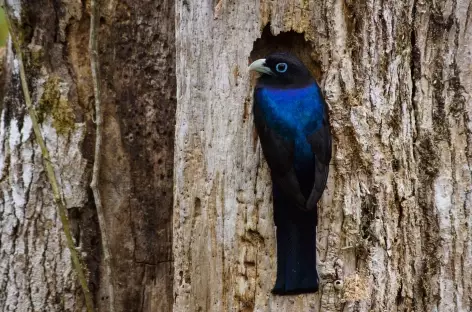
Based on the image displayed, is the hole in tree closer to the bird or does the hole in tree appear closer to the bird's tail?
the bird

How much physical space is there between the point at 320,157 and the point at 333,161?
85mm

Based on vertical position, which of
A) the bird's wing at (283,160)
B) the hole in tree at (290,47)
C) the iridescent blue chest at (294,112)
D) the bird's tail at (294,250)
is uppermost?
the hole in tree at (290,47)

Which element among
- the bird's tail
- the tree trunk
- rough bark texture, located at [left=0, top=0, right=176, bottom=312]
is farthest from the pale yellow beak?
rough bark texture, located at [left=0, top=0, right=176, bottom=312]

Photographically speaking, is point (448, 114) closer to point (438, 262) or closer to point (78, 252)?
point (438, 262)

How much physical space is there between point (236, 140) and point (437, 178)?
2.72 feet

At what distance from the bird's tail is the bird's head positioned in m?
0.41

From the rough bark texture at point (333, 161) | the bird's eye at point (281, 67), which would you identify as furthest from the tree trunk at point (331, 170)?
the bird's eye at point (281, 67)

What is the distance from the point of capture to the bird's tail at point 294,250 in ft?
7.48

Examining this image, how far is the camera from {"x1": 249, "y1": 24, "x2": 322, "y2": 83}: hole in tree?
2324 mm

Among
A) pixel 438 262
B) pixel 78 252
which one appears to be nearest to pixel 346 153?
pixel 438 262

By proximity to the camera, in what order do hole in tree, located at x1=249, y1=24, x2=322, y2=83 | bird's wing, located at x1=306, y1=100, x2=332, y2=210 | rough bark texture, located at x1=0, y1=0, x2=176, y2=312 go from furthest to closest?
rough bark texture, located at x1=0, y1=0, x2=176, y2=312 < hole in tree, located at x1=249, y1=24, x2=322, y2=83 < bird's wing, located at x1=306, y1=100, x2=332, y2=210

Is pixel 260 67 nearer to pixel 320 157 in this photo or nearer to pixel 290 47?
pixel 290 47

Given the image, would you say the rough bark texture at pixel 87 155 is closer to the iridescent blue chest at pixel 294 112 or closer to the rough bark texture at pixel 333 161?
the rough bark texture at pixel 333 161

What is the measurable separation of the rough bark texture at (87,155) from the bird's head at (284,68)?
912 millimetres
